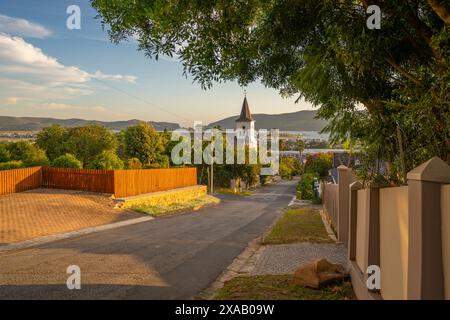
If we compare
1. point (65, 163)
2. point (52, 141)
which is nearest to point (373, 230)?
point (65, 163)

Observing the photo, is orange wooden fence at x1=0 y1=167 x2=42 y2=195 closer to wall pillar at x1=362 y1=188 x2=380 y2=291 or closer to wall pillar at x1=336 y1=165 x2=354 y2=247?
wall pillar at x1=336 y1=165 x2=354 y2=247

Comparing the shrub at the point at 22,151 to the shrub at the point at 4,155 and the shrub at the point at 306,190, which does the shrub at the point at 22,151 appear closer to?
the shrub at the point at 4,155

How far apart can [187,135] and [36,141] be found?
2541 centimetres

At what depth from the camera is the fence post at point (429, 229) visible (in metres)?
3.63

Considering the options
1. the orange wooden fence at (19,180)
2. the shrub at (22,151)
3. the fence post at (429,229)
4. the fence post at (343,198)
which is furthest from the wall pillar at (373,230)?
the shrub at (22,151)

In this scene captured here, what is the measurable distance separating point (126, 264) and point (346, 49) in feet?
22.9

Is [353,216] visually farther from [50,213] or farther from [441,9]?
[50,213]

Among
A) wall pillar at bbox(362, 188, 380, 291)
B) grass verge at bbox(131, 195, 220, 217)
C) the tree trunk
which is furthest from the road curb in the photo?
the tree trunk

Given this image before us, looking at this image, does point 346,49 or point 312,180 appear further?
point 312,180

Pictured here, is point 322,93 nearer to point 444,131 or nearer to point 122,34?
point 444,131

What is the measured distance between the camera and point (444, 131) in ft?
19.9

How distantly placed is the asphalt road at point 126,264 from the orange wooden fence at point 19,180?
10494mm

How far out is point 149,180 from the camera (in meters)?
30.5

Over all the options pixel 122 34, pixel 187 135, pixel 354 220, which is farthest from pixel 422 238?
pixel 187 135
